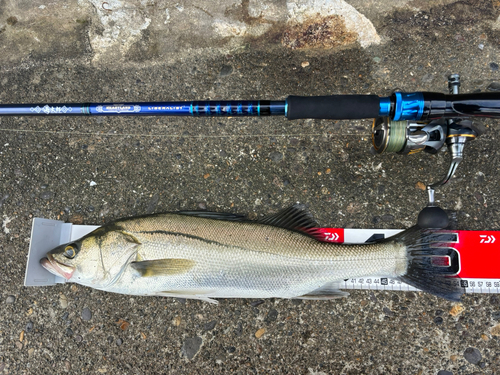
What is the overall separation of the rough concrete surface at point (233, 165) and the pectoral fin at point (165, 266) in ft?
1.64

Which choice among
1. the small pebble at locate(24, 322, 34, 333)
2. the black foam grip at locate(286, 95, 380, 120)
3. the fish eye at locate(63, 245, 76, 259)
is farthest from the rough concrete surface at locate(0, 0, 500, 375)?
the black foam grip at locate(286, 95, 380, 120)

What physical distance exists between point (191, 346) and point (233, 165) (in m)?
1.48

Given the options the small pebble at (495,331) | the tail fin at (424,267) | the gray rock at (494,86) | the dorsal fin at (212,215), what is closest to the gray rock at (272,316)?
the dorsal fin at (212,215)

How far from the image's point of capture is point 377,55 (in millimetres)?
2625

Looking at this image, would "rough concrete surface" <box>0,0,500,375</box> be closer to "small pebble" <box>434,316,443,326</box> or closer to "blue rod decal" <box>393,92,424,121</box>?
"small pebble" <box>434,316,443,326</box>

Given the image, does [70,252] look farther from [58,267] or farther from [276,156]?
[276,156]

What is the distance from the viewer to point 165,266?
209 cm

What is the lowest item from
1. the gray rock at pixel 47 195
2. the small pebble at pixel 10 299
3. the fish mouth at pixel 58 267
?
the small pebble at pixel 10 299

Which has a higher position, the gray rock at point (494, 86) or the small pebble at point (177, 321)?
the gray rock at point (494, 86)

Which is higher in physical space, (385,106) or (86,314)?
(385,106)

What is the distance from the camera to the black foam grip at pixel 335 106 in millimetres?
1885

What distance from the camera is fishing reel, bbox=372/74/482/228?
1921mm

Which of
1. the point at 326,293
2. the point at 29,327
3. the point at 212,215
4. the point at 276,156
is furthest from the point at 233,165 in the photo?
the point at 29,327

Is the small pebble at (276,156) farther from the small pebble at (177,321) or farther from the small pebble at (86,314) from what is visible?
the small pebble at (86,314)
